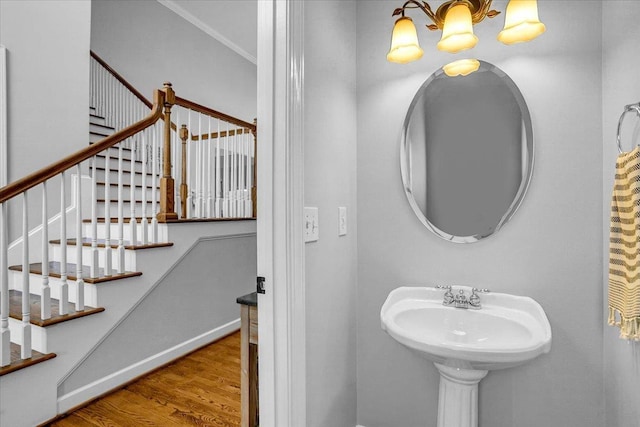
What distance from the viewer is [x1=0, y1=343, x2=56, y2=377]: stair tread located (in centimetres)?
175

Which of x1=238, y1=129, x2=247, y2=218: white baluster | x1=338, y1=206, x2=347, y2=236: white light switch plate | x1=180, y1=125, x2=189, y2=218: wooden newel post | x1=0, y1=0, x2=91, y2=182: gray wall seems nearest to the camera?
x1=338, y1=206, x2=347, y2=236: white light switch plate

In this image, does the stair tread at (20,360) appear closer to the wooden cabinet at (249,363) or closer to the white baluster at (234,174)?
the wooden cabinet at (249,363)

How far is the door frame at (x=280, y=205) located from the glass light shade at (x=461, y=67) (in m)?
0.70

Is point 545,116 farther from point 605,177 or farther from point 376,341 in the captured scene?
point 376,341

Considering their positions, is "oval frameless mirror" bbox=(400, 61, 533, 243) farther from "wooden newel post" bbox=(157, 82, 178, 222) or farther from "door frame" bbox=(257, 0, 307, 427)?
"wooden newel post" bbox=(157, 82, 178, 222)

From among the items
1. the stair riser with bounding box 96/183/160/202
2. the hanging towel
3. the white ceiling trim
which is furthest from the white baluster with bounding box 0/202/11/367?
the white ceiling trim

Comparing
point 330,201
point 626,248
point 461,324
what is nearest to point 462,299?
point 461,324

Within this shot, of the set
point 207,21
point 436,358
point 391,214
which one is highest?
point 207,21

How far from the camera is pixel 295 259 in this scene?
1.09 metres

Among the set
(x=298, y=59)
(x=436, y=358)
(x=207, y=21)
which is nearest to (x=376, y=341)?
(x=436, y=358)

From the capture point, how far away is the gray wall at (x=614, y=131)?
1069 mm

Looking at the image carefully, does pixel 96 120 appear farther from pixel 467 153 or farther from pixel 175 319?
pixel 467 153

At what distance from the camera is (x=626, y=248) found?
3.37ft

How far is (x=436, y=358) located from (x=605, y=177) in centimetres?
94
